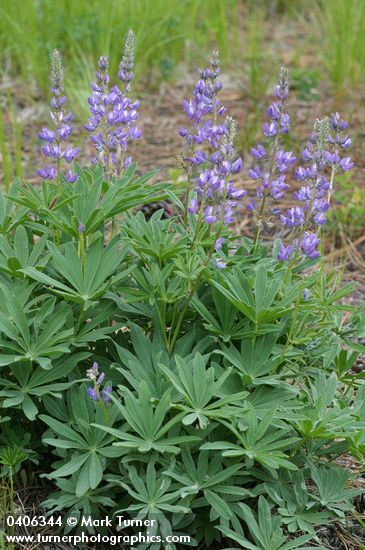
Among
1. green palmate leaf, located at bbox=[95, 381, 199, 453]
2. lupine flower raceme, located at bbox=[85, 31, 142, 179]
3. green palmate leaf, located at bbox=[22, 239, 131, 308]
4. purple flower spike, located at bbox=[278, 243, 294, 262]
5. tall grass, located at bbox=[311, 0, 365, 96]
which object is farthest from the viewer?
tall grass, located at bbox=[311, 0, 365, 96]

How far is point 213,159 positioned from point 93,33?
11.4 ft

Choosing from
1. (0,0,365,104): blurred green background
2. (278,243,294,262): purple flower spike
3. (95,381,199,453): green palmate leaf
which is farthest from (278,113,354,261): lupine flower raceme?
(0,0,365,104): blurred green background

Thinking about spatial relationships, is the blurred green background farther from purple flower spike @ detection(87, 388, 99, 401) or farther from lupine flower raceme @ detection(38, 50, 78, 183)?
purple flower spike @ detection(87, 388, 99, 401)

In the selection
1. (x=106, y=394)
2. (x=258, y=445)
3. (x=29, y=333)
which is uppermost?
(x=29, y=333)

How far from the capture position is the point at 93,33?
5.30 metres

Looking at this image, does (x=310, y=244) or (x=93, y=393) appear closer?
(x=93, y=393)

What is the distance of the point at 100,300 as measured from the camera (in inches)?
97.3

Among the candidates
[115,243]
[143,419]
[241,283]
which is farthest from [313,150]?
[143,419]

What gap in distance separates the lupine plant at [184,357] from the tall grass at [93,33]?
2.77 metres

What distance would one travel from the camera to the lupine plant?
7.02 feet

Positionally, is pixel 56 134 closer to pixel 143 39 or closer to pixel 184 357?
pixel 184 357

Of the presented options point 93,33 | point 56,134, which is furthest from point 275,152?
point 93,33

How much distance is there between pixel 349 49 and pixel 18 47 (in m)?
2.34

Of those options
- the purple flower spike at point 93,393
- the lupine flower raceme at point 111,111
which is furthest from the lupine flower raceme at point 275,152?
the purple flower spike at point 93,393
